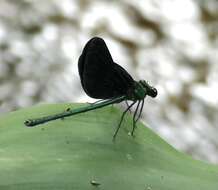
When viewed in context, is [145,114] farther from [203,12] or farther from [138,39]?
[203,12]

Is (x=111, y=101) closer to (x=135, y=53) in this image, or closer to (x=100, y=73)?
(x=100, y=73)

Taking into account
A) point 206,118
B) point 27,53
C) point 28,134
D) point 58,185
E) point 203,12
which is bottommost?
point 58,185

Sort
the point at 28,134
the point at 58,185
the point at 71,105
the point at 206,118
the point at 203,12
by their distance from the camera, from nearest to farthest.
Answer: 1. the point at 58,185
2. the point at 28,134
3. the point at 71,105
4. the point at 206,118
5. the point at 203,12

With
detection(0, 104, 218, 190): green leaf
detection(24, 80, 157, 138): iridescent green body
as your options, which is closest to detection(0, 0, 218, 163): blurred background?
detection(24, 80, 157, 138): iridescent green body

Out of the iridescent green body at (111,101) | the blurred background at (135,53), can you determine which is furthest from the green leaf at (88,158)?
the blurred background at (135,53)

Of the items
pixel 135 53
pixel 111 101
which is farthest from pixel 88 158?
pixel 135 53

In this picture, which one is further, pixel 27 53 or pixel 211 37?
pixel 211 37

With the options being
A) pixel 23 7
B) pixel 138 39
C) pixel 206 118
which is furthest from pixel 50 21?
pixel 206 118
